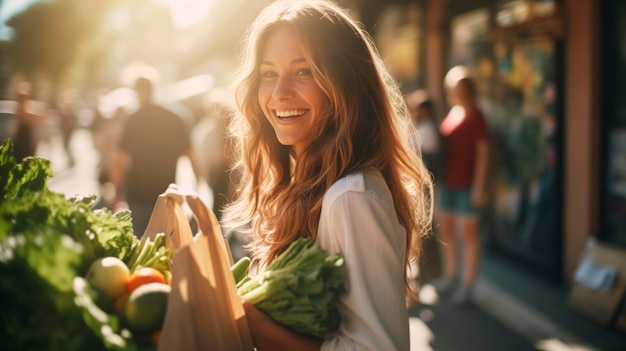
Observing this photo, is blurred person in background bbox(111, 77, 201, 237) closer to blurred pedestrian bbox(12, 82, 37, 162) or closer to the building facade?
the building facade

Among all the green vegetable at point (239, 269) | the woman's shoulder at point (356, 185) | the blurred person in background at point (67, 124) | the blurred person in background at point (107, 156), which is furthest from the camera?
the blurred person in background at point (67, 124)

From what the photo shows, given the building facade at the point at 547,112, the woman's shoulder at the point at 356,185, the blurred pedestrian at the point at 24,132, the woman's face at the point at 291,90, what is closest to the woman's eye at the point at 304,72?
the woman's face at the point at 291,90

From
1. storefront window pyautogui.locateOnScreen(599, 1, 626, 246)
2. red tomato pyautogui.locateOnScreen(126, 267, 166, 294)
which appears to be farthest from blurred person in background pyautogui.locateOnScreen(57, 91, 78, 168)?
red tomato pyautogui.locateOnScreen(126, 267, 166, 294)

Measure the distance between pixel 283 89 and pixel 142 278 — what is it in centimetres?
72

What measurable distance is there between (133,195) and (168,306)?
4745mm

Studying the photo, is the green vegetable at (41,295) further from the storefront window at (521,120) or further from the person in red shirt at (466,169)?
the storefront window at (521,120)

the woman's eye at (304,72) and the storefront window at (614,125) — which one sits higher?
the woman's eye at (304,72)

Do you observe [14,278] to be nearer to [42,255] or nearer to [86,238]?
[42,255]

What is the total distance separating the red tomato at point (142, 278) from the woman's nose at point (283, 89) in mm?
650

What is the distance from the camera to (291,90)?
6.18ft

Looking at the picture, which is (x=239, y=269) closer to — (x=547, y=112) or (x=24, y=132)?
(x=547, y=112)

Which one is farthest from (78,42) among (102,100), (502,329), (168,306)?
(168,306)

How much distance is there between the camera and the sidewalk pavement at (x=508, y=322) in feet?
Result: 16.1

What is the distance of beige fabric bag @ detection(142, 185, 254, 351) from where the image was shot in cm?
135
